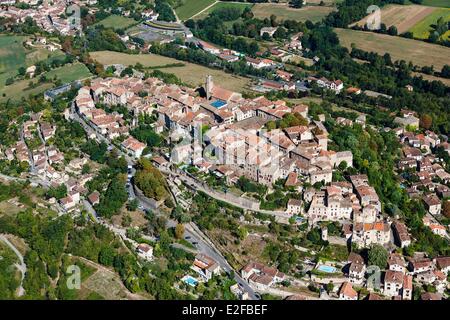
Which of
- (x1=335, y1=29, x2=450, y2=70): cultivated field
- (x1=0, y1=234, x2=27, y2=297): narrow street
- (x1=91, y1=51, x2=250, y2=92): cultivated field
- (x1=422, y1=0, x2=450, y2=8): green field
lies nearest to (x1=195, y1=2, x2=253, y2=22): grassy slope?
(x1=335, y1=29, x2=450, y2=70): cultivated field

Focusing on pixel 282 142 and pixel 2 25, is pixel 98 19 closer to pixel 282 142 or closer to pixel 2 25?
pixel 2 25

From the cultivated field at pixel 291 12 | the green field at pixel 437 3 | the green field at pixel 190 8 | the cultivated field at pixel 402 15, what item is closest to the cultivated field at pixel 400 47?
the cultivated field at pixel 402 15

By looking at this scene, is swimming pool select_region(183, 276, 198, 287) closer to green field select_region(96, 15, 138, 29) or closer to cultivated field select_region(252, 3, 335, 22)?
green field select_region(96, 15, 138, 29)

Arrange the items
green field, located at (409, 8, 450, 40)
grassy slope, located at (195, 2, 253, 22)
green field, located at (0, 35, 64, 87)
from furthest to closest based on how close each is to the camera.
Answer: grassy slope, located at (195, 2, 253, 22) → green field, located at (409, 8, 450, 40) → green field, located at (0, 35, 64, 87)

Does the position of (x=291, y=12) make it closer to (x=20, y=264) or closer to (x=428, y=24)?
(x=428, y=24)

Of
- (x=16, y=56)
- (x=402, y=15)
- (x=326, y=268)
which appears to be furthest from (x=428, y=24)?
(x=326, y=268)

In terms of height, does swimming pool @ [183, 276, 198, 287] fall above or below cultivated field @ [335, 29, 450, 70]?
below
